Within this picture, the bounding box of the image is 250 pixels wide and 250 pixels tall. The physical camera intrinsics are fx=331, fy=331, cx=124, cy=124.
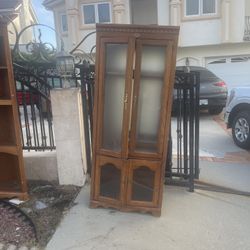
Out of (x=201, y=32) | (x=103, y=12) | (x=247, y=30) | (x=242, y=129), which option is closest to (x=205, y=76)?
(x=242, y=129)

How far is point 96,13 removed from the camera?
55.4 feet

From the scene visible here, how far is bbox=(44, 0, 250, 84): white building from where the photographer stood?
50.1 ft

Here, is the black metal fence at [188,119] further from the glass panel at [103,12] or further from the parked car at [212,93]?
the glass panel at [103,12]

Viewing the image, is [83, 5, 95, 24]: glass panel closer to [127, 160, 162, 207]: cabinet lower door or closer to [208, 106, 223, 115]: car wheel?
[208, 106, 223, 115]: car wheel

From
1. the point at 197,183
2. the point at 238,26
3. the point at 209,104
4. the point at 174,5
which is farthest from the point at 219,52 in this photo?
the point at 197,183

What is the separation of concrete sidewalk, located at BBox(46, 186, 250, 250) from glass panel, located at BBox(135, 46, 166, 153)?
747 mm

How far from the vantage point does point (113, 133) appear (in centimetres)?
352

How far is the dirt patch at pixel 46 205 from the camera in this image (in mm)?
3291

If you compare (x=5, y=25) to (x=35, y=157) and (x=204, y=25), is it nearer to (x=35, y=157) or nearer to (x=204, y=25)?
(x=35, y=157)

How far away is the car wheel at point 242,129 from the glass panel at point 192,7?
10.3 metres

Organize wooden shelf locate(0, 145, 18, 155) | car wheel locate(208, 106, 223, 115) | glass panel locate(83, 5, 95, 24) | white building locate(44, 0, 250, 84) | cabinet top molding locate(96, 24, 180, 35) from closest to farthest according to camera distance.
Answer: cabinet top molding locate(96, 24, 180, 35), wooden shelf locate(0, 145, 18, 155), car wheel locate(208, 106, 223, 115), white building locate(44, 0, 250, 84), glass panel locate(83, 5, 95, 24)

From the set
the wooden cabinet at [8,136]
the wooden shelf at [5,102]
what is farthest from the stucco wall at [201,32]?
the wooden shelf at [5,102]

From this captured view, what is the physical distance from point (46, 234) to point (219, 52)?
47.5ft

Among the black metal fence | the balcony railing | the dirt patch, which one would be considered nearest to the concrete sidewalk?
the dirt patch
